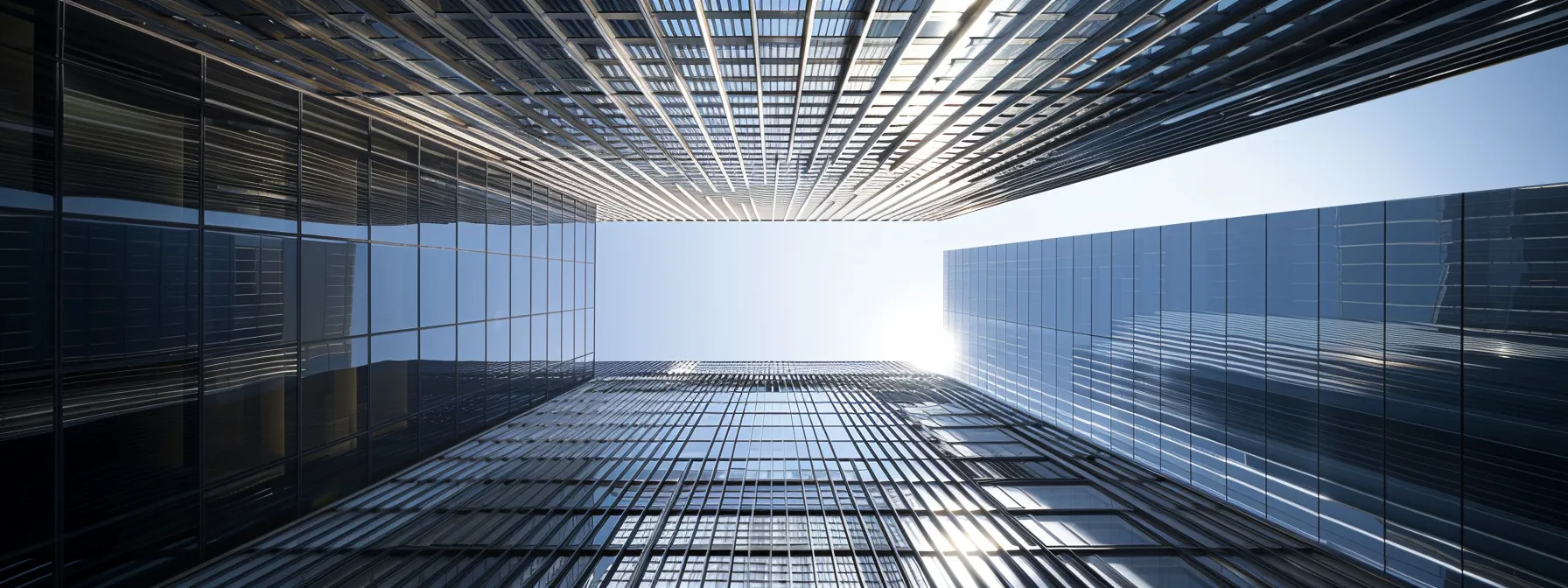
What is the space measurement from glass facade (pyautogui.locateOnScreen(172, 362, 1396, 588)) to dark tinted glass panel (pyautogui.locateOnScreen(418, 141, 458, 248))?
22.2ft

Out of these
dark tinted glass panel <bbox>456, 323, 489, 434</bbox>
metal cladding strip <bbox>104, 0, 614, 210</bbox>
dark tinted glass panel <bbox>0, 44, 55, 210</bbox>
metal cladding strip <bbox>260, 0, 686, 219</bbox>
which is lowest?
dark tinted glass panel <bbox>456, 323, 489, 434</bbox>

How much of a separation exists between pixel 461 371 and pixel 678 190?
649 inches

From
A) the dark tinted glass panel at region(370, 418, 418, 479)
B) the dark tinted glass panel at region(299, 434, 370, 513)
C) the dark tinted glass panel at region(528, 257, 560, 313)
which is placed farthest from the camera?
the dark tinted glass panel at region(528, 257, 560, 313)

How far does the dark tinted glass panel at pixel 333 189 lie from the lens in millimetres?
11578

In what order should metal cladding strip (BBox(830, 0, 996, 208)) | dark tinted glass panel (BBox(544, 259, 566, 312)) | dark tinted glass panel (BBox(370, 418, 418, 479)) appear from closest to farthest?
1. metal cladding strip (BBox(830, 0, 996, 208))
2. dark tinted glass panel (BBox(370, 418, 418, 479))
3. dark tinted glass panel (BBox(544, 259, 566, 312))

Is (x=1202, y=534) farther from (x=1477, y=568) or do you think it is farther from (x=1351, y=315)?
(x=1351, y=315)

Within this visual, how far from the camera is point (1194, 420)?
14.6 meters

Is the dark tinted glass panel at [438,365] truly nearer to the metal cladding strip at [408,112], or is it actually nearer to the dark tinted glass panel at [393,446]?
the dark tinted glass panel at [393,446]

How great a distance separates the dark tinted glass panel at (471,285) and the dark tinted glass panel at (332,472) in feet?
15.9

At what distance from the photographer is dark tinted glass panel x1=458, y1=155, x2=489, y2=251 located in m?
16.7

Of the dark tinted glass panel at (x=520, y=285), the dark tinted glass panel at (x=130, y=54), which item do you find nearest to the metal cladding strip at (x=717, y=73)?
the dark tinted glass panel at (x=130, y=54)

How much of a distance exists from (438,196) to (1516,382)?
24.8 meters

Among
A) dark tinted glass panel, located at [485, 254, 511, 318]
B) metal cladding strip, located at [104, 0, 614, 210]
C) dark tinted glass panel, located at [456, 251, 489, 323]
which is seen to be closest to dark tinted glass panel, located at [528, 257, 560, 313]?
dark tinted glass panel, located at [485, 254, 511, 318]

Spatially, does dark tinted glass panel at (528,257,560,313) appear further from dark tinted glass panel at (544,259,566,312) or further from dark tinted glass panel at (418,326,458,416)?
dark tinted glass panel at (418,326,458,416)
